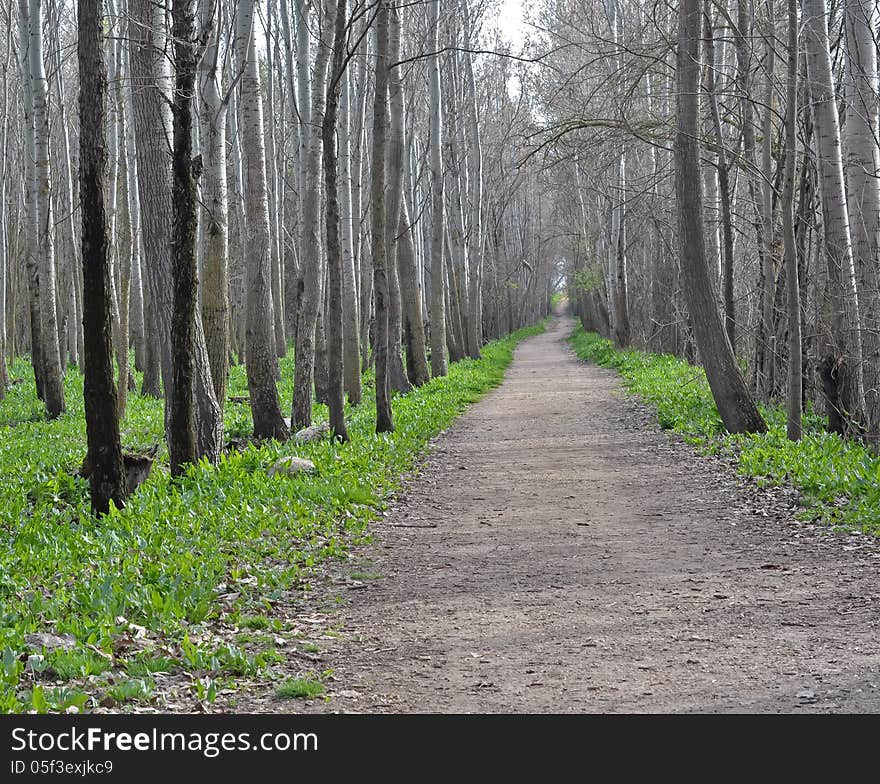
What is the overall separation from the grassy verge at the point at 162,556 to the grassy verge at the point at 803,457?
3737 millimetres

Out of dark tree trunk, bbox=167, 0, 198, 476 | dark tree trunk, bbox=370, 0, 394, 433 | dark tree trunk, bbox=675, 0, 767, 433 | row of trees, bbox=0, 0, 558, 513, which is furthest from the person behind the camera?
dark tree trunk, bbox=370, 0, 394, 433

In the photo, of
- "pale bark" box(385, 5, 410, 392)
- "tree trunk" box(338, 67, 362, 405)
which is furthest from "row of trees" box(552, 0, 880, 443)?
"tree trunk" box(338, 67, 362, 405)

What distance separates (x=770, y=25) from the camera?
11594 mm

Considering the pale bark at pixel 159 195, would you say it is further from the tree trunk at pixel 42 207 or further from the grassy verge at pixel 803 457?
the tree trunk at pixel 42 207

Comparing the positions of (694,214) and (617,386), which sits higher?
(694,214)

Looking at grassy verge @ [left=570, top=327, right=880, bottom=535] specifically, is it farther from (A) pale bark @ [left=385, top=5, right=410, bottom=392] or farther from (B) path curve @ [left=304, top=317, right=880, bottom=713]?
(A) pale bark @ [left=385, top=5, right=410, bottom=392]

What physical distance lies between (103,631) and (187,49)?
6365mm

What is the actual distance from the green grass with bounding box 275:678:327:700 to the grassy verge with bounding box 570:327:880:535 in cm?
466

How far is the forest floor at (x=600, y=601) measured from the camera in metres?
4.62

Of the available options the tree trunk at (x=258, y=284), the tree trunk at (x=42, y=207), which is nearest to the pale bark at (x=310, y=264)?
the tree trunk at (x=258, y=284)

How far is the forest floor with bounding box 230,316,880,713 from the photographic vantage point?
4625 mm
